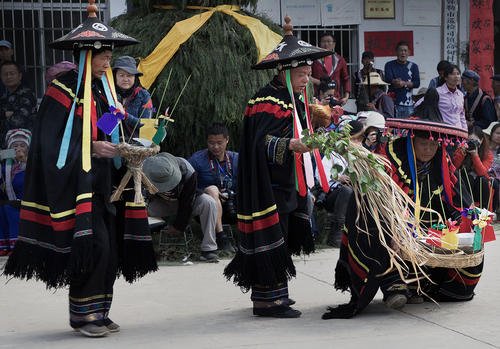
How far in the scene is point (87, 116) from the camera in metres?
6.03

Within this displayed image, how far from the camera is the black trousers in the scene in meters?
6.01

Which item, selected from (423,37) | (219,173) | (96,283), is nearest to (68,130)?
(96,283)

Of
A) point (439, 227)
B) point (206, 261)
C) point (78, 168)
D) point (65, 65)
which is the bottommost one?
point (206, 261)

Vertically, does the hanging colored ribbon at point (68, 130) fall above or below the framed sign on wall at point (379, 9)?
below

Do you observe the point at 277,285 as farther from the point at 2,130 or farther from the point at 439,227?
the point at 2,130

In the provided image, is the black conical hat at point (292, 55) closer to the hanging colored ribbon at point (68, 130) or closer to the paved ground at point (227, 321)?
the hanging colored ribbon at point (68, 130)

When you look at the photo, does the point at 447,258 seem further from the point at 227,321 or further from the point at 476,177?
the point at 476,177

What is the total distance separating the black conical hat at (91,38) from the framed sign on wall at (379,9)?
27.1 feet

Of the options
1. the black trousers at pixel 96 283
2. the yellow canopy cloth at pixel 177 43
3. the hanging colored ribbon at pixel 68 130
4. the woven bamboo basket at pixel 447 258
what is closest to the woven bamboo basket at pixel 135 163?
the black trousers at pixel 96 283

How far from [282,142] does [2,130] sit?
15.9ft

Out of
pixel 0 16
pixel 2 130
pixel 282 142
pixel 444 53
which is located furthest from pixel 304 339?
pixel 444 53

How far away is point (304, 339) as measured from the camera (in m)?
5.97

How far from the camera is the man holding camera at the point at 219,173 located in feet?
29.8

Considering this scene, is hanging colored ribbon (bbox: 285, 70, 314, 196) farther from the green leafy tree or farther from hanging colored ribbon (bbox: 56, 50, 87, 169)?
the green leafy tree
